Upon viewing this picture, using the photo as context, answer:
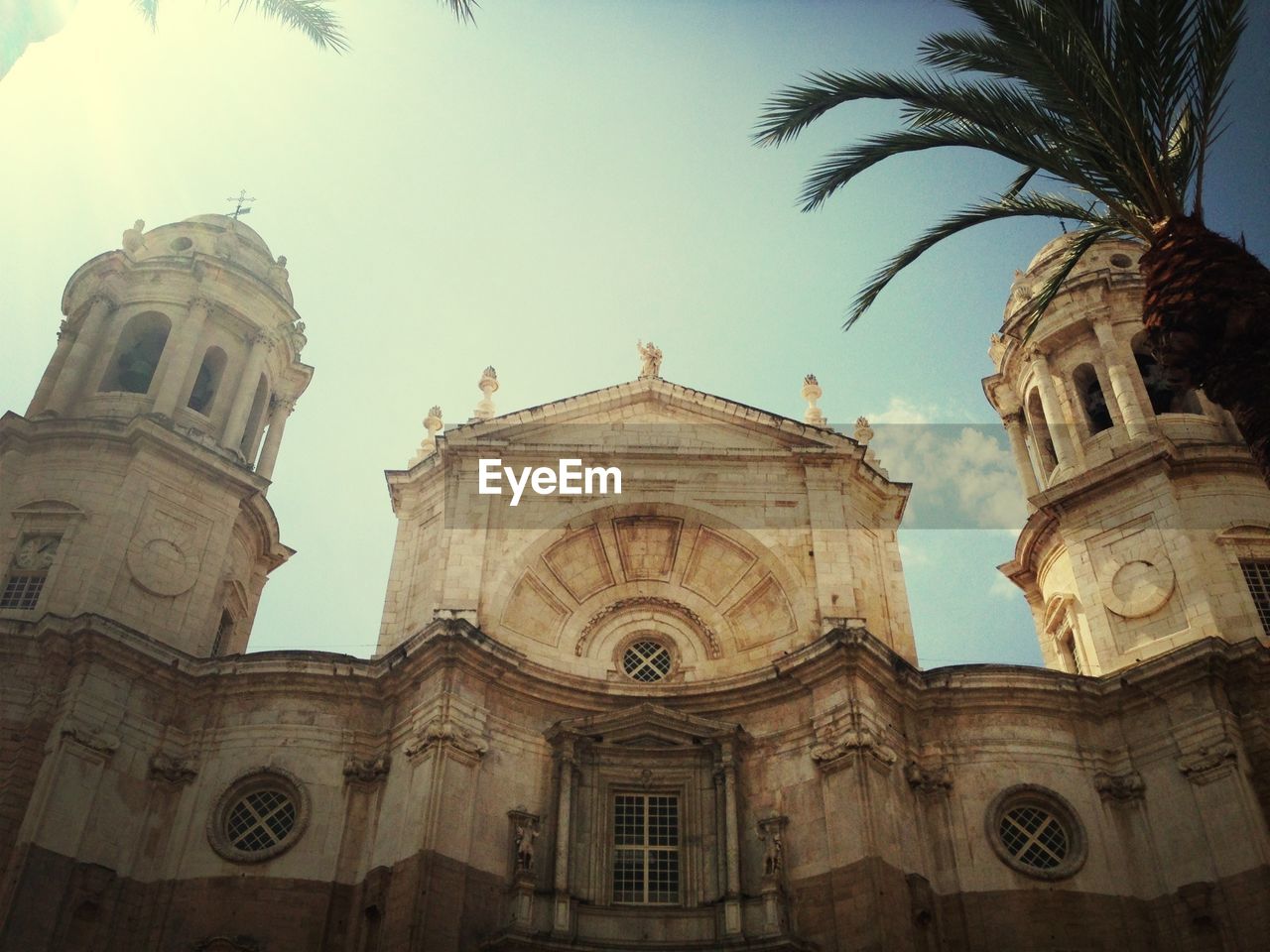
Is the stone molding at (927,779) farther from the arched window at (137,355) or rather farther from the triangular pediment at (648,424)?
the arched window at (137,355)

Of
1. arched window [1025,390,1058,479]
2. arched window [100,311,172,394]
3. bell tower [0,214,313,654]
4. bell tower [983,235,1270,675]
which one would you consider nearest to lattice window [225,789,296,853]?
bell tower [0,214,313,654]

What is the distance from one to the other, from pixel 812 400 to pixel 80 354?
20.1 meters

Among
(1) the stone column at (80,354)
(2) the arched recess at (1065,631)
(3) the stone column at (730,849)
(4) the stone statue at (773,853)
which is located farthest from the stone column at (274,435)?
(2) the arched recess at (1065,631)

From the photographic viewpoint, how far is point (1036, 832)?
2492 centimetres

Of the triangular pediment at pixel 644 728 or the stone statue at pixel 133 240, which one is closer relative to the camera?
the triangular pediment at pixel 644 728

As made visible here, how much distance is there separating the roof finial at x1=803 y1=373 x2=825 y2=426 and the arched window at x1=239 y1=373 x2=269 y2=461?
1586cm

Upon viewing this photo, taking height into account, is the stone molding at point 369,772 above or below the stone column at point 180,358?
below

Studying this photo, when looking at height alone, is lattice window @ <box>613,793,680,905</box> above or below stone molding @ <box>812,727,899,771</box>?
below

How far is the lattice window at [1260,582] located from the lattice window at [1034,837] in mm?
7205

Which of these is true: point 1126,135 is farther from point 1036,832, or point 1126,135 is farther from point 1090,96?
point 1036,832

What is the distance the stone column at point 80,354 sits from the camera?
3102 centimetres

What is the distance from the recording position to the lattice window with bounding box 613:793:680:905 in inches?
964

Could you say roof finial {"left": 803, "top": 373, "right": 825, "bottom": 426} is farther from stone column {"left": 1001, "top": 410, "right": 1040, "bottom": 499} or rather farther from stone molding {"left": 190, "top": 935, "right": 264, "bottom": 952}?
stone molding {"left": 190, "top": 935, "right": 264, "bottom": 952}

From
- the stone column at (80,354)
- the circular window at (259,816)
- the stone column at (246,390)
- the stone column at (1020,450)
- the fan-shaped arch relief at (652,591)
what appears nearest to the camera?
the circular window at (259,816)
